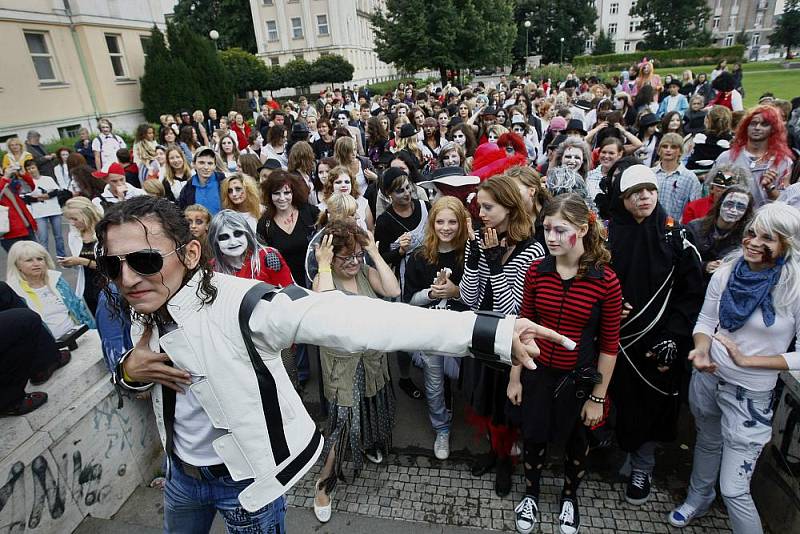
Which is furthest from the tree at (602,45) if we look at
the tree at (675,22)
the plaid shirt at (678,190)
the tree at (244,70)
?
the plaid shirt at (678,190)

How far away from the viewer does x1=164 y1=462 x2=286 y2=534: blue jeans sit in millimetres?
2010

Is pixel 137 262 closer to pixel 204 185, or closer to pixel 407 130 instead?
pixel 204 185

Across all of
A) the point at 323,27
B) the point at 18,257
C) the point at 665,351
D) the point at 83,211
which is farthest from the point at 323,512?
the point at 323,27

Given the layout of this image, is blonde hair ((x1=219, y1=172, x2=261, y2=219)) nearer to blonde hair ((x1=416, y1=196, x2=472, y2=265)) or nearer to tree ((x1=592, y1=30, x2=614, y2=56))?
blonde hair ((x1=416, y1=196, x2=472, y2=265))

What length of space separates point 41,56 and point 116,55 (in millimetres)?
3986

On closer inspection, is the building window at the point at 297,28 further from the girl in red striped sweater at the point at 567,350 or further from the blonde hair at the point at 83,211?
the girl in red striped sweater at the point at 567,350

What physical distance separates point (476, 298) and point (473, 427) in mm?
1378

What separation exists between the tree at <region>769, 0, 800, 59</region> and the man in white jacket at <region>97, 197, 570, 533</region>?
85.1 metres

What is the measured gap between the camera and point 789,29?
6412 cm

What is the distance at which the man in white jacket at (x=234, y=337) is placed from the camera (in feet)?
4.81

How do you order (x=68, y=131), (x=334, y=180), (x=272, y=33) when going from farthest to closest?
1. (x=272, y=33)
2. (x=68, y=131)
3. (x=334, y=180)

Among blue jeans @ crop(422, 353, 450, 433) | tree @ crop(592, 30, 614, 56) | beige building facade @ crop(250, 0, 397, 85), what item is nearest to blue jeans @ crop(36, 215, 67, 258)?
blue jeans @ crop(422, 353, 450, 433)

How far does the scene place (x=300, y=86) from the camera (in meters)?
40.8

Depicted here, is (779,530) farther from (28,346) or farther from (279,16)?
(279,16)
